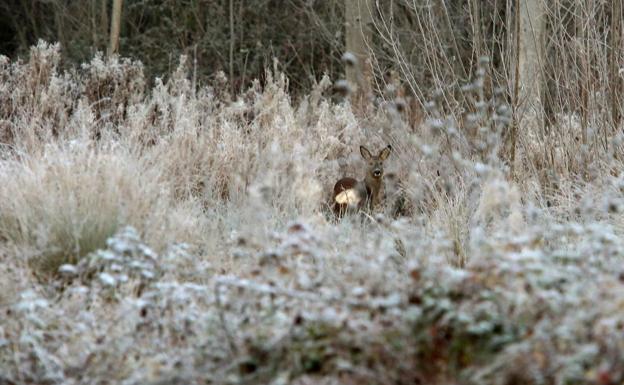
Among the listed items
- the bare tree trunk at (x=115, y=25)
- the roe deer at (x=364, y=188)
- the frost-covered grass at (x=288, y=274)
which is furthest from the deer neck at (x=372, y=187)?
the bare tree trunk at (x=115, y=25)

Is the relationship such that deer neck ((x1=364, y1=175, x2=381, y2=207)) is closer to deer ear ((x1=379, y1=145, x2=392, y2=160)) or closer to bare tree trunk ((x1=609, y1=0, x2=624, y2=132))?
deer ear ((x1=379, y1=145, x2=392, y2=160))

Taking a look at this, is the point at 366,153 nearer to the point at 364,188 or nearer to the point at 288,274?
the point at 364,188

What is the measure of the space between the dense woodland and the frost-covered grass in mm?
13

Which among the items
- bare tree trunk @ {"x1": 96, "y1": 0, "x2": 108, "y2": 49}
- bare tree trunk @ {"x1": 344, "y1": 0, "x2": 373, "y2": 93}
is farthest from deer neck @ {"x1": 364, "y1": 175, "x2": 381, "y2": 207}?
bare tree trunk @ {"x1": 96, "y1": 0, "x2": 108, "y2": 49}

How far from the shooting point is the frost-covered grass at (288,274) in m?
3.65

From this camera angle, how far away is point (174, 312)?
4605mm

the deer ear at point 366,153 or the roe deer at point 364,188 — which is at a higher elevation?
the deer ear at point 366,153

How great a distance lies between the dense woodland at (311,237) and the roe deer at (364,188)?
34 mm

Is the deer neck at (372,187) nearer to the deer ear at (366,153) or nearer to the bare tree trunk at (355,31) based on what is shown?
the deer ear at (366,153)

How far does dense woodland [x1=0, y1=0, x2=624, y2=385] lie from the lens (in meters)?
3.70

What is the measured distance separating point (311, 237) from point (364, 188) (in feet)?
14.4

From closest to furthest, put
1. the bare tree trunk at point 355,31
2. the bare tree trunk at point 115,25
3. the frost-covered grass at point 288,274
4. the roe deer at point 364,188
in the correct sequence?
the frost-covered grass at point 288,274 < the roe deer at point 364,188 < the bare tree trunk at point 355,31 < the bare tree trunk at point 115,25

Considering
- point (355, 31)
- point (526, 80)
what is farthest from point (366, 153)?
point (355, 31)

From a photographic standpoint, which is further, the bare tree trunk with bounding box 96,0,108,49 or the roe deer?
the bare tree trunk with bounding box 96,0,108,49
